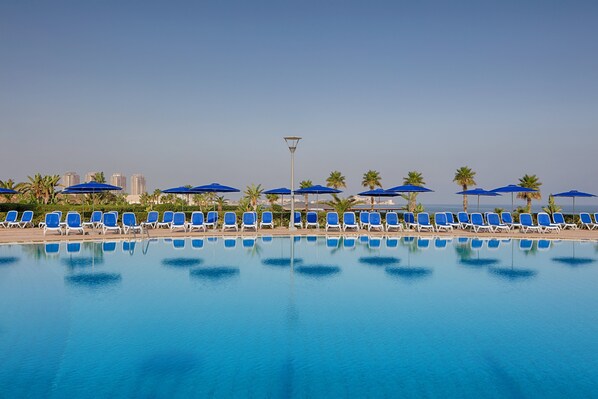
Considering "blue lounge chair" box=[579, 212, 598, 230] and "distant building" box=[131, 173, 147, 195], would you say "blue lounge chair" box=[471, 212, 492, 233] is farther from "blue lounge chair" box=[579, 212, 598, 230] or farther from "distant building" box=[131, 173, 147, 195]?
"distant building" box=[131, 173, 147, 195]

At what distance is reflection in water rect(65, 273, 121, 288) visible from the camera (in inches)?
313

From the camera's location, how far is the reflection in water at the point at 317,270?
909 centimetres

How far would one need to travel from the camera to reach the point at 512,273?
Answer: 30.5ft

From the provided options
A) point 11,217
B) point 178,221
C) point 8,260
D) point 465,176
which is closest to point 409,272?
point 8,260

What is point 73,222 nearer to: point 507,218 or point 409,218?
point 409,218

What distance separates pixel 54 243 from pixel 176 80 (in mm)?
11481

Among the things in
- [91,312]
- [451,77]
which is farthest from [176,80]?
[91,312]

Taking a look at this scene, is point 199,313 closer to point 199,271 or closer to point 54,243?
point 199,271

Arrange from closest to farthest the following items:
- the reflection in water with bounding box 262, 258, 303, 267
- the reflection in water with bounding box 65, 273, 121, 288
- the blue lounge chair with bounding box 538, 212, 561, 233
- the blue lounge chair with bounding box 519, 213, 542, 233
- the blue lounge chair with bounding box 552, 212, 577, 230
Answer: the reflection in water with bounding box 65, 273, 121, 288
the reflection in water with bounding box 262, 258, 303, 267
the blue lounge chair with bounding box 519, 213, 542, 233
the blue lounge chair with bounding box 538, 212, 561, 233
the blue lounge chair with bounding box 552, 212, 577, 230

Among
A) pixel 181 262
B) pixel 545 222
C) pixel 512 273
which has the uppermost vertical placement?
pixel 545 222

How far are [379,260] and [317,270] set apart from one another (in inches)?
88.4

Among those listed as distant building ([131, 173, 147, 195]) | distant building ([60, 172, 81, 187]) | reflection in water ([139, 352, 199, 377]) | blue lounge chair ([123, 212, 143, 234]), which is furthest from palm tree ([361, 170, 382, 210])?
distant building ([131, 173, 147, 195])

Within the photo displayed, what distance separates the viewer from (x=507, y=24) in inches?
674

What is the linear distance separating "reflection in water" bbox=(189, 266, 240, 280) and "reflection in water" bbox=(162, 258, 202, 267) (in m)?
0.71
